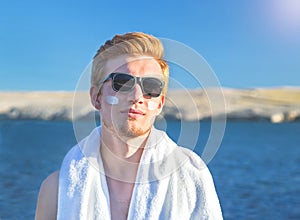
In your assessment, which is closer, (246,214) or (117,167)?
(117,167)

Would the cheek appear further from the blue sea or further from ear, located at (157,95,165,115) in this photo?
the blue sea

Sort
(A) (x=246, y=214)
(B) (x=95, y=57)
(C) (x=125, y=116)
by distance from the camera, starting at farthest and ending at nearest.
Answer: (A) (x=246, y=214) < (B) (x=95, y=57) < (C) (x=125, y=116)

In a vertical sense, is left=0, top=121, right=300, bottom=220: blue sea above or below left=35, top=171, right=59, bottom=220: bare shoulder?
above

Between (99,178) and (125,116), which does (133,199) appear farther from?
(125,116)

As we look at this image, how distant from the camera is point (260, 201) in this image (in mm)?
11656

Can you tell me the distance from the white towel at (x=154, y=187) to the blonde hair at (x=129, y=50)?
0.20m

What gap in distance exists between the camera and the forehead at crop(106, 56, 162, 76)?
146cm

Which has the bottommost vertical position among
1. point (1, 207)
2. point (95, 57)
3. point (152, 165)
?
point (1, 207)

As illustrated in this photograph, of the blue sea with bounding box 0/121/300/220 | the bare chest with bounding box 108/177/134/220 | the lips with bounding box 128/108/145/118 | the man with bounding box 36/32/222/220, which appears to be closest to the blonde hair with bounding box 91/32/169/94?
the man with bounding box 36/32/222/220

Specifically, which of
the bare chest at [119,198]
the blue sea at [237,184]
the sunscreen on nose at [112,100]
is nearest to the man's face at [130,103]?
the sunscreen on nose at [112,100]

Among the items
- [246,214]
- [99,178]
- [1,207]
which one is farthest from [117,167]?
[1,207]

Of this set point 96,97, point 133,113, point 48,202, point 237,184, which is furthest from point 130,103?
point 237,184

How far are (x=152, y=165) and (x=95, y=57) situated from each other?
37cm

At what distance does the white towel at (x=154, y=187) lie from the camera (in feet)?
5.08
